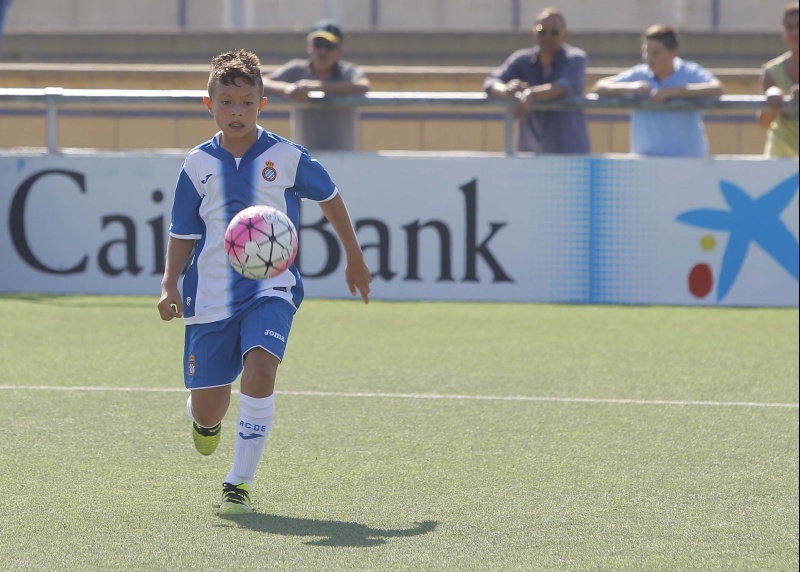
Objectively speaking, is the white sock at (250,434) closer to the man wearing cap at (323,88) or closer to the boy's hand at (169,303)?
the boy's hand at (169,303)

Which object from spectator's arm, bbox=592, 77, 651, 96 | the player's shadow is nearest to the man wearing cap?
spectator's arm, bbox=592, 77, 651, 96

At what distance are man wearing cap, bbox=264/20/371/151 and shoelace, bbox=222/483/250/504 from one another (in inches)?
236

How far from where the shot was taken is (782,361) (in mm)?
9023

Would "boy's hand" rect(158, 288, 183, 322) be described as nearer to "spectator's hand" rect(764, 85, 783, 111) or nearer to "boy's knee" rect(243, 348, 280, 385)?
"boy's knee" rect(243, 348, 280, 385)

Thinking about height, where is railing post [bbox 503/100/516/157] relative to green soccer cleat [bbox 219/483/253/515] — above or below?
above

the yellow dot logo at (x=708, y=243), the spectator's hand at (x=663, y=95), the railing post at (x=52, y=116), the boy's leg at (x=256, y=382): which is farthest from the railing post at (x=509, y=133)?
the boy's leg at (x=256, y=382)

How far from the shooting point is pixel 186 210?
5406 millimetres

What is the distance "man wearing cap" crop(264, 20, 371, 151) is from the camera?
10945 mm

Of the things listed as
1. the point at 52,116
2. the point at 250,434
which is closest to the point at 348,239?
the point at 250,434

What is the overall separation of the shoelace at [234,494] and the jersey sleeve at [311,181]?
1084mm

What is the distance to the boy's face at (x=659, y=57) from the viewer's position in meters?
10.7

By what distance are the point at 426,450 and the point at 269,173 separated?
1.56 meters

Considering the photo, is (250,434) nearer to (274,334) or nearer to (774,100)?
(274,334)

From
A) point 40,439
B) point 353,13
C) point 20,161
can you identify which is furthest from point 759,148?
point 353,13
